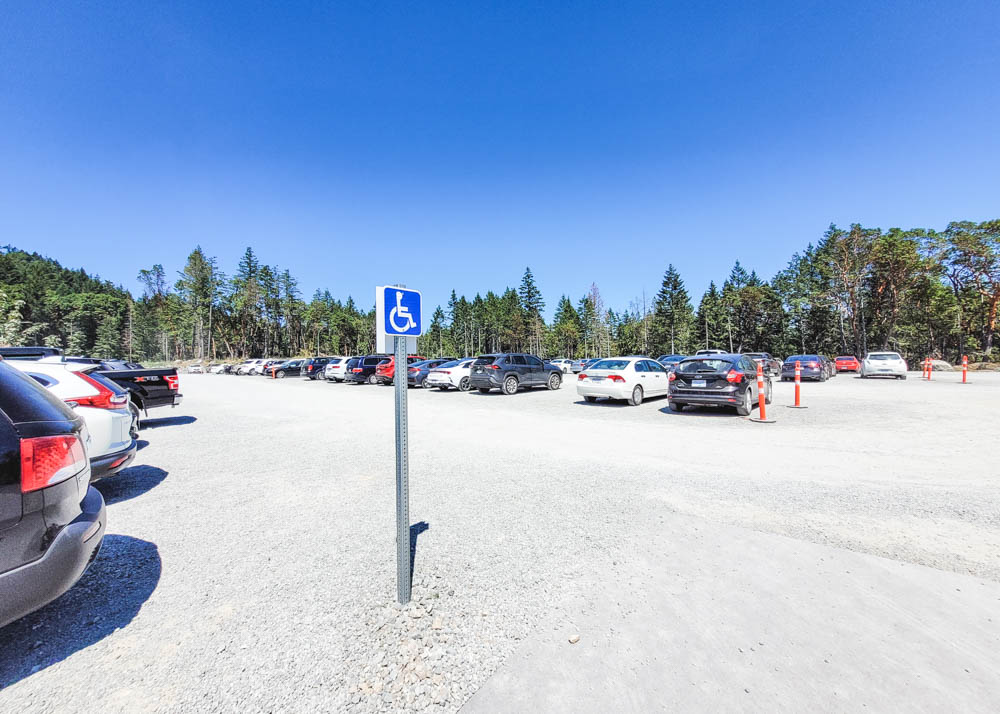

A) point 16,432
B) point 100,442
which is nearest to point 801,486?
point 16,432

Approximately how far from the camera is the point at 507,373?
18672 millimetres

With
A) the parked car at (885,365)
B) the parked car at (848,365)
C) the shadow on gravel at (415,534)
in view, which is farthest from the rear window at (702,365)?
the parked car at (848,365)

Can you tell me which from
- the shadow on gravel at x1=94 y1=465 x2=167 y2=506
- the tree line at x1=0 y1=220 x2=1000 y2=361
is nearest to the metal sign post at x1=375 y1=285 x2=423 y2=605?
the shadow on gravel at x1=94 y1=465 x2=167 y2=506

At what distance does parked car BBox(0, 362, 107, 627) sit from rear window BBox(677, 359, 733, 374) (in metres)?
11.7

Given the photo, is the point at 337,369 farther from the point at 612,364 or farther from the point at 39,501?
the point at 39,501

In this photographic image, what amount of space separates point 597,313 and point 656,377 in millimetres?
72077

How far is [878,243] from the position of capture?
44938 mm

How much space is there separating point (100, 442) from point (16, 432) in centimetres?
340

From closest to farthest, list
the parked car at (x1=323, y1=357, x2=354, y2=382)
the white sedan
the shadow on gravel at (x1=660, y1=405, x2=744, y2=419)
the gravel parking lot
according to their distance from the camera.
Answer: the gravel parking lot < the shadow on gravel at (x1=660, y1=405, x2=744, y2=419) < the white sedan < the parked car at (x1=323, y1=357, x2=354, y2=382)

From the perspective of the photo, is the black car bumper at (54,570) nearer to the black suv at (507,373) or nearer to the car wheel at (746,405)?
the car wheel at (746,405)

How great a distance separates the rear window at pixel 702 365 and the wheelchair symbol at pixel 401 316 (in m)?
10.2

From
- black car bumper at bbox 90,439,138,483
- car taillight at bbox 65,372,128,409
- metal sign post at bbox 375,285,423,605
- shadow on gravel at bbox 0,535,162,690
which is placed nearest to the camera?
shadow on gravel at bbox 0,535,162,690

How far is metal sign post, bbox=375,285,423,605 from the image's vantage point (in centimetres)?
276

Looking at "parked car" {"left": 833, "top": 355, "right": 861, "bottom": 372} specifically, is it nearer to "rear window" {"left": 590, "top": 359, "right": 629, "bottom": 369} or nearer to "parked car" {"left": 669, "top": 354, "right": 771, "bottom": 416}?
"parked car" {"left": 669, "top": 354, "right": 771, "bottom": 416}
